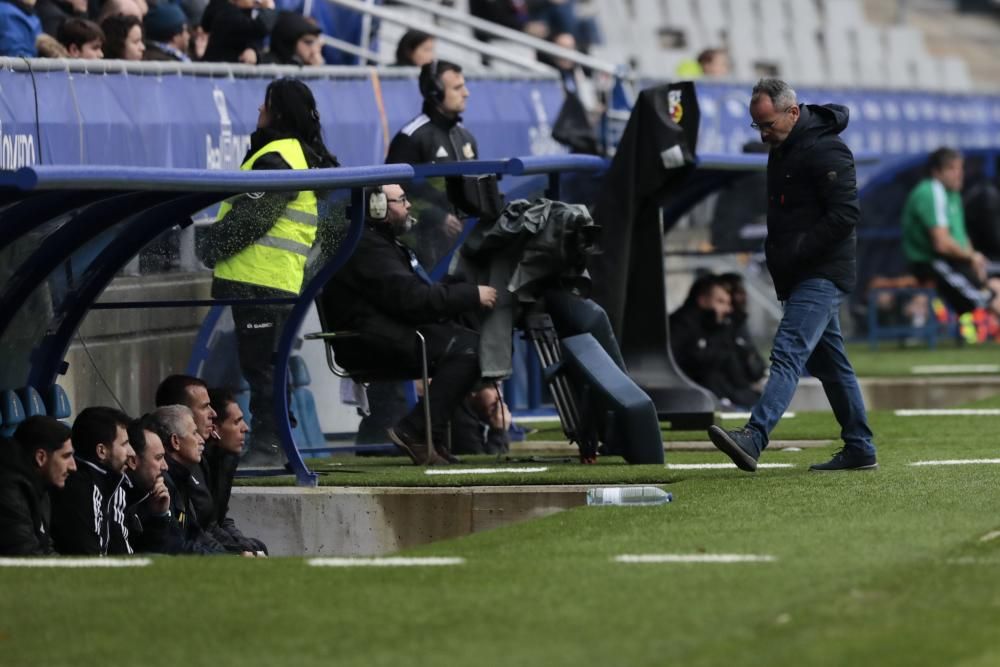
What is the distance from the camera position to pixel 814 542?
824 centimetres

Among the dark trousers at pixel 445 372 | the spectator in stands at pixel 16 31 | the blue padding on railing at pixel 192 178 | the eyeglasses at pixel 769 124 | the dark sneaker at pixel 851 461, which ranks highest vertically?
the spectator in stands at pixel 16 31

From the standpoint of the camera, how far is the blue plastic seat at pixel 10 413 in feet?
32.3

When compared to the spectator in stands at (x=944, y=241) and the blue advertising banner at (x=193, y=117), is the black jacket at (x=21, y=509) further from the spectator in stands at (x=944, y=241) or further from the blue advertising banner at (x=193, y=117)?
the spectator in stands at (x=944, y=241)

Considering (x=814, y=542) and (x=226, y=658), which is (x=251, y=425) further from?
(x=226, y=658)

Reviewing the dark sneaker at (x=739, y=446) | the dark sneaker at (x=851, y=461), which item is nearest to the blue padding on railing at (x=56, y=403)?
the dark sneaker at (x=739, y=446)

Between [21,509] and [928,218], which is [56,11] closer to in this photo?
[21,509]

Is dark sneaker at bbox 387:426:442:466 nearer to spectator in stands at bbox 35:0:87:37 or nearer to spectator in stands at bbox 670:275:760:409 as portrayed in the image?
spectator in stands at bbox 35:0:87:37

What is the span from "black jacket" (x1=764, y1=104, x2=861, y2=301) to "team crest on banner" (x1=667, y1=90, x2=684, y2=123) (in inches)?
110

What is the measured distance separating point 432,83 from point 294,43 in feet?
8.38

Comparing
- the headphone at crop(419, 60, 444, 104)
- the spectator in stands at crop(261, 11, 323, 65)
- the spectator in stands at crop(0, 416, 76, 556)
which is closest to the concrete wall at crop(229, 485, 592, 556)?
the spectator in stands at crop(0, 416, 76, 556)

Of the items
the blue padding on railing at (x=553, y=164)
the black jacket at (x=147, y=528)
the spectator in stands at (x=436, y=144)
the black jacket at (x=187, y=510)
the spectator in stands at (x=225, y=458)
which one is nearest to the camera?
the black jacket at (x=147, y=528)

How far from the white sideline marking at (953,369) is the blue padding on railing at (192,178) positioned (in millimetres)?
9603

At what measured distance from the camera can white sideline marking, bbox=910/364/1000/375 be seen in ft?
64.1

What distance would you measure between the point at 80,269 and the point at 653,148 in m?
4.34
